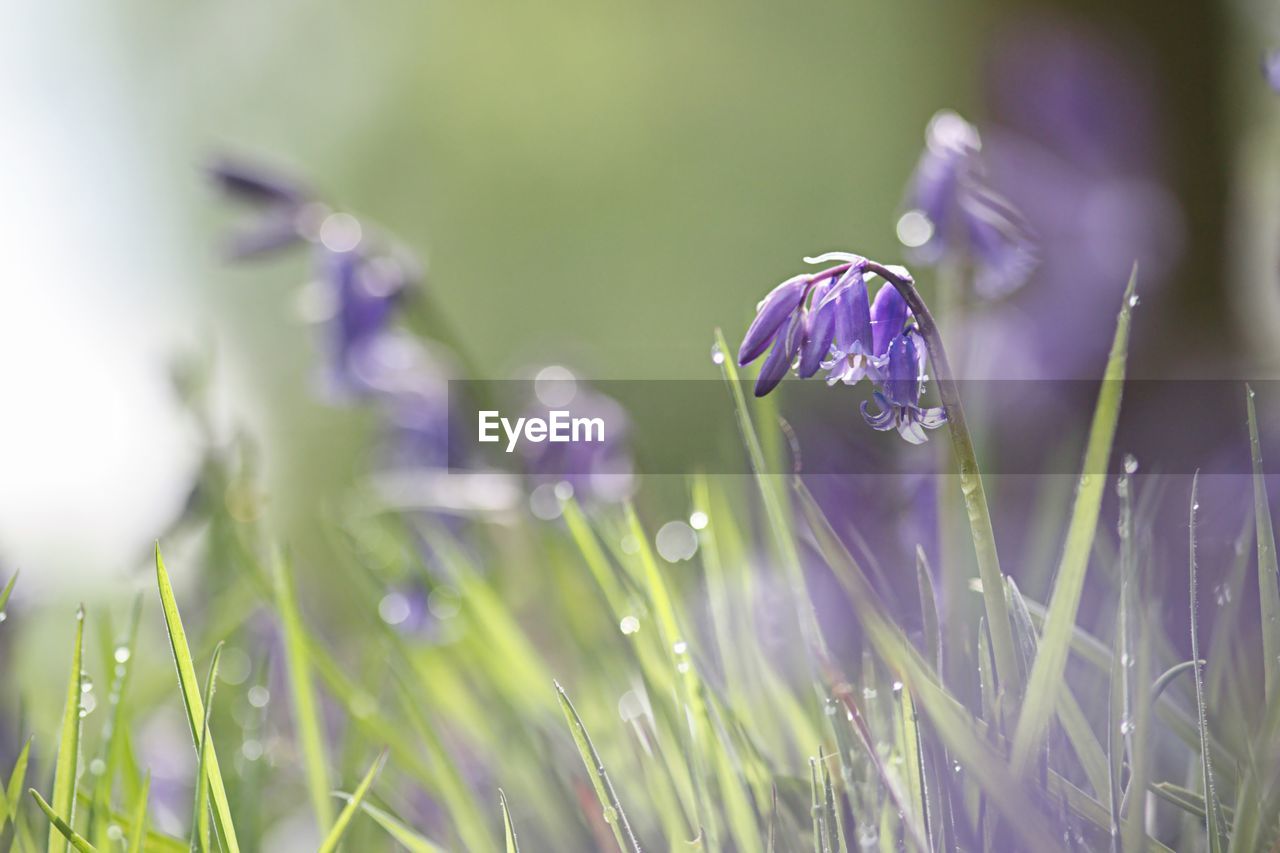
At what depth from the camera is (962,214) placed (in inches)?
49.4

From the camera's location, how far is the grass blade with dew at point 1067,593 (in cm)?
71

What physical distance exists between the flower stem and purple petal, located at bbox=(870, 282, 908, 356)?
0.04 metres

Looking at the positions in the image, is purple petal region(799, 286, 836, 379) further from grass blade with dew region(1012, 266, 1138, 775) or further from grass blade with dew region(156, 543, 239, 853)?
grass blade with dew region(156, 543, 239, 853)

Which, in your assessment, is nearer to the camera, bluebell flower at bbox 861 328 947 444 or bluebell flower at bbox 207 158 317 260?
bluebell flower at bbox 861 328 947 444

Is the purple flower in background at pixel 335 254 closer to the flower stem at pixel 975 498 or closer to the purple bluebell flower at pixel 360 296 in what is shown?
the purple bluebell flower at pixel 360 296

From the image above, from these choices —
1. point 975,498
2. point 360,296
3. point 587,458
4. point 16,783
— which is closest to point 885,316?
point 975,498

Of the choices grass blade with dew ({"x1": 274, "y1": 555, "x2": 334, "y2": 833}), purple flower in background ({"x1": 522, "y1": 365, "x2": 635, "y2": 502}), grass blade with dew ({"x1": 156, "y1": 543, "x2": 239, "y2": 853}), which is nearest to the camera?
grass blade with dew ({"x1": 156, "y1": 543, "x2": 239, "y2": 853})

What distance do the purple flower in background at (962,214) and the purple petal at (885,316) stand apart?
433 millimetres

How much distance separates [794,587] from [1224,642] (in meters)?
0.44

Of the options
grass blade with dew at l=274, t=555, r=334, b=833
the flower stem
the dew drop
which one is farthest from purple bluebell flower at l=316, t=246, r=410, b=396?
the flower stem

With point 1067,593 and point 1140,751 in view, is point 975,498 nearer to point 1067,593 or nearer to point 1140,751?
point 1067,593

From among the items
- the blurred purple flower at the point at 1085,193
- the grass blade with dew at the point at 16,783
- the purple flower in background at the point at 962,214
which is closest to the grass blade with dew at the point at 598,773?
the grass blade with dew at the point at 16,783

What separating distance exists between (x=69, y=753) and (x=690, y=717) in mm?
539

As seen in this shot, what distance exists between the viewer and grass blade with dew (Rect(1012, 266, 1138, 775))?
71cm
